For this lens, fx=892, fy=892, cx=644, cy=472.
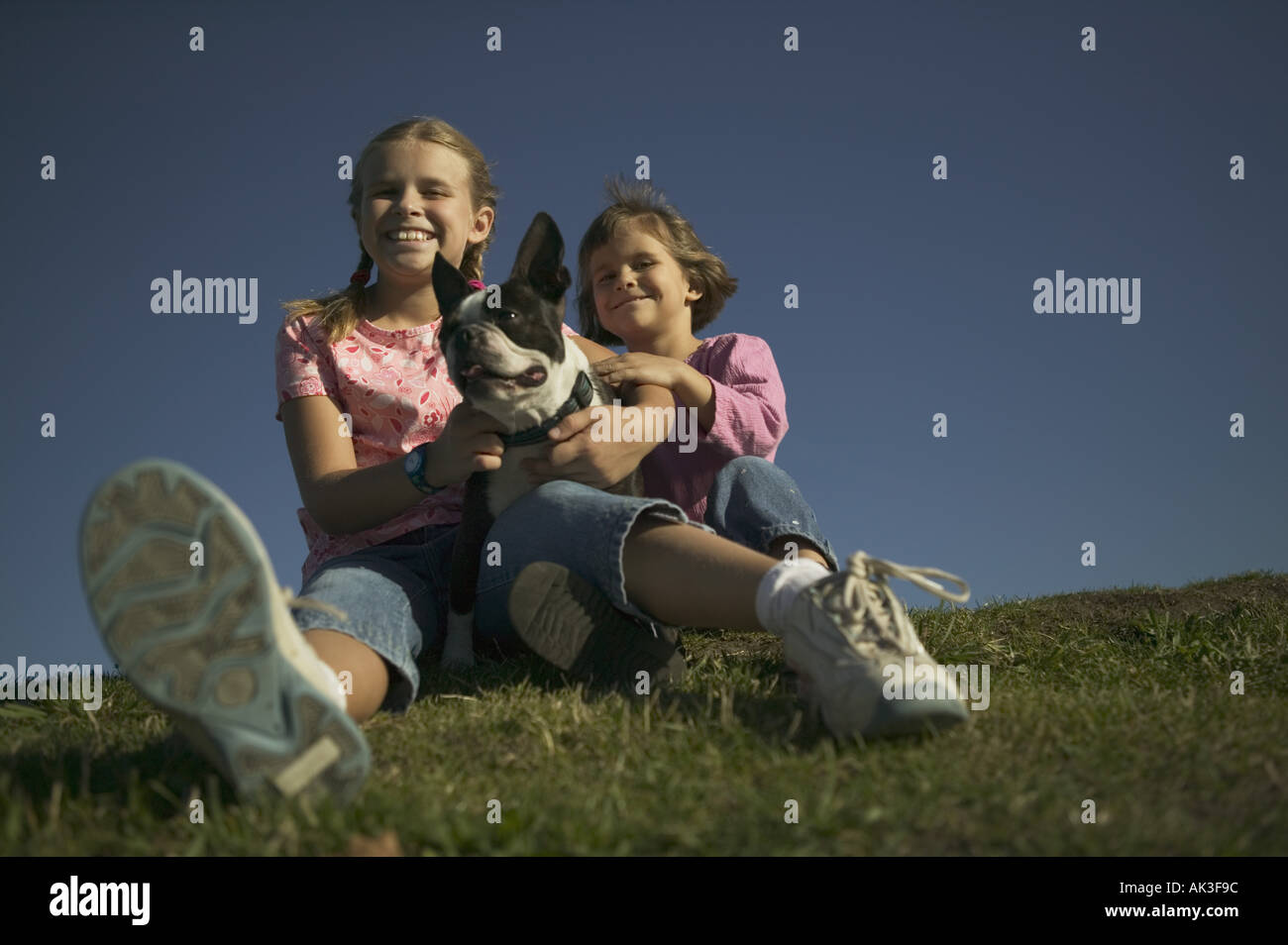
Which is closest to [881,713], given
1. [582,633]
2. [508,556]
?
[582,633]

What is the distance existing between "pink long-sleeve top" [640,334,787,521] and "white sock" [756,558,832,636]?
1.13 m

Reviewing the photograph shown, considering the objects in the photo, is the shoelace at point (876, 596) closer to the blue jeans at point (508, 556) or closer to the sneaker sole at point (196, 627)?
the blue jeans at point (508, 556)

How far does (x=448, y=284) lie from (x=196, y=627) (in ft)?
5.32

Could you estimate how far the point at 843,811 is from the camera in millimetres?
1590

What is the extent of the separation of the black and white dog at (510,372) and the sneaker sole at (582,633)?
0.50 m

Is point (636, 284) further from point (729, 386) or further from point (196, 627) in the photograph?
point (196, 627)

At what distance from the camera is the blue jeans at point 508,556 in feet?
8.12

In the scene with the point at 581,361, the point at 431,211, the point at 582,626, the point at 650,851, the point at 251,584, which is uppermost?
the point at 431,211

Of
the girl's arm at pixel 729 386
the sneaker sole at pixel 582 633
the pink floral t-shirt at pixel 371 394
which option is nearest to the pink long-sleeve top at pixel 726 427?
the girl's arm at pixel 729 386

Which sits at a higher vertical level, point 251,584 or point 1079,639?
point 251,584

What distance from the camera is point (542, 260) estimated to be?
3004 mm
